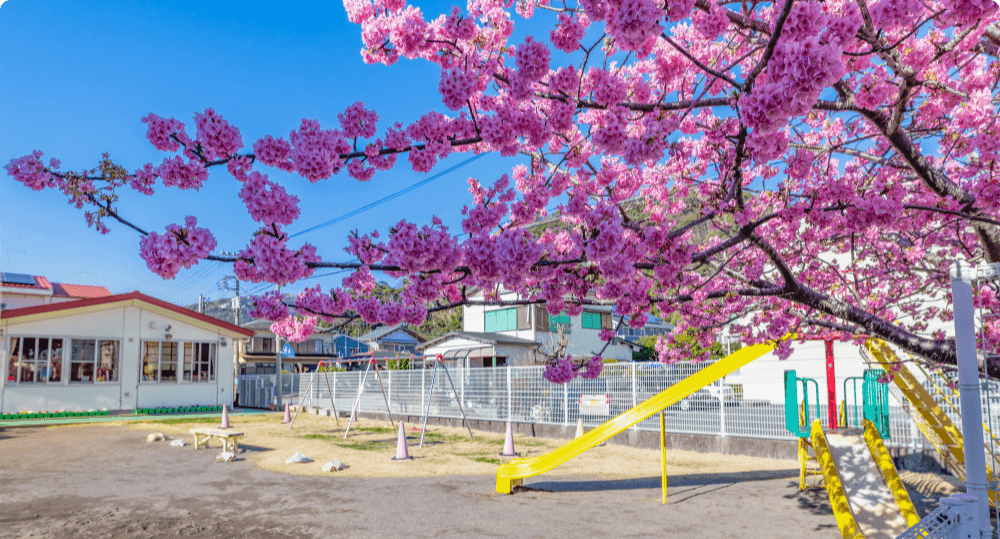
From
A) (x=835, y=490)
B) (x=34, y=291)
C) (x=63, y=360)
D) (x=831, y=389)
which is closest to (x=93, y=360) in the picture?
(x=63, y=360)

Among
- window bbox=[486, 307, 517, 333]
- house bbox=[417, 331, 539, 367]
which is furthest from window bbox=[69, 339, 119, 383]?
window bbox=[486, 307, 517, 333]

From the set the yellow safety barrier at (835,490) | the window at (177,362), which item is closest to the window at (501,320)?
the window at (177,362)

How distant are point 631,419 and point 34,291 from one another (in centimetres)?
3076

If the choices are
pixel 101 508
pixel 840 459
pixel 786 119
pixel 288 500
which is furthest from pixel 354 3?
pixel 840 459

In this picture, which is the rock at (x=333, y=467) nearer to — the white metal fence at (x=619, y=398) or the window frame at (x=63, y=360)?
the white metal fence at (x=619, y=398)

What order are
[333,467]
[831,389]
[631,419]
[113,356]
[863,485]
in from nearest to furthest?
[863,485]
[831,389]
[631,419]
[333,467]
[113,356]

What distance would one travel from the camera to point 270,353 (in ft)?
158

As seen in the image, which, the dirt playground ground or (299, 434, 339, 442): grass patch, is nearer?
the dirt playground ground

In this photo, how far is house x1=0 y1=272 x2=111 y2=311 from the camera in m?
28.0

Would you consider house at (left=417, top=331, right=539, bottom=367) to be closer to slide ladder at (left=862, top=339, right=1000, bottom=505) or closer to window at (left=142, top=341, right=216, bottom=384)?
window at (left=142, top=341, right=216, bottom=384)

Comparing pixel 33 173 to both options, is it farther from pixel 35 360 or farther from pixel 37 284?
pixel 37 284

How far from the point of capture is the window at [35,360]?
20.0 m

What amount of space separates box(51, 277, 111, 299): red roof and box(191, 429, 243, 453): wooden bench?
64.5 ft

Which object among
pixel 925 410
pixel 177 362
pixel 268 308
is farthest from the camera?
pixel 177 362
